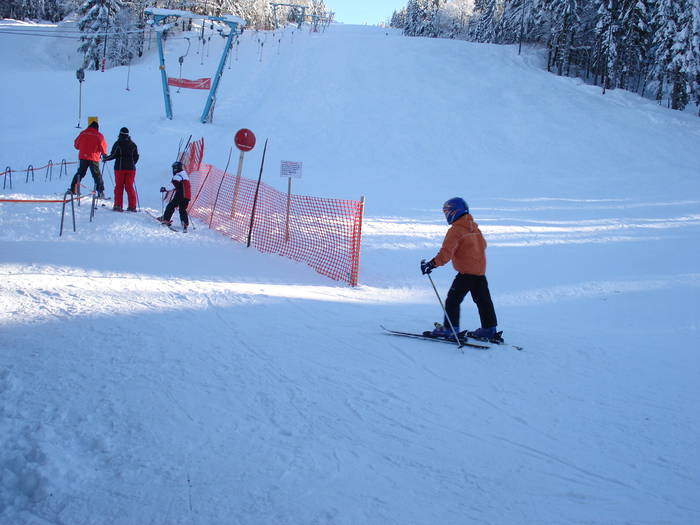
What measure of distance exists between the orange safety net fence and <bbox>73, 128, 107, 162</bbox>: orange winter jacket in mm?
2398

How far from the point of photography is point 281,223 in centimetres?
1166

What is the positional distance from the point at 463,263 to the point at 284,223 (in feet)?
22.4

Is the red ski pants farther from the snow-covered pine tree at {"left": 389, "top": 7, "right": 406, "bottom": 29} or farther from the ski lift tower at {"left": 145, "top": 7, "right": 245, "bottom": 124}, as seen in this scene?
the snow-covered pine tree at {"left": 389, "top": 7, "right": 406, "bottom": 29}

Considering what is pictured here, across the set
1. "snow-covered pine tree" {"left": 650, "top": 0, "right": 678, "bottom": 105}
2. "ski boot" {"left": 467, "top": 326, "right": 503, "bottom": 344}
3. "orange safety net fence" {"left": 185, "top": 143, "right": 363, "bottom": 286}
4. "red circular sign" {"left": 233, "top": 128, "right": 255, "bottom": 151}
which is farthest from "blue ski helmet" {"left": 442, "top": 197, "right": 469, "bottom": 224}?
→ "snow-covered pine tree" {"left": 650, "top": 0, "right": 678, "bottom": 105}

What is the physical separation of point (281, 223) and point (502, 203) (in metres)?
7.93

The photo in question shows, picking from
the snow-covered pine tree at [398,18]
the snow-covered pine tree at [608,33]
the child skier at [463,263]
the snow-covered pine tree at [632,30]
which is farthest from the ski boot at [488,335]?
the snow-covered pine tree at [398,18]

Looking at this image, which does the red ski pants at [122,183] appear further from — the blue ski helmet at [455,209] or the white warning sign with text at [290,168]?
the blue ski helmet at [455,209]

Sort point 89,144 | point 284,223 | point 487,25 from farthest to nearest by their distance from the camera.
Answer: point 487,25 → point 284,223 → point 89,144

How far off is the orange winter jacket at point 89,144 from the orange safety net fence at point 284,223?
2.40 metres

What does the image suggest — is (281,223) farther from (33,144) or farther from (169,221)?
(33,144)

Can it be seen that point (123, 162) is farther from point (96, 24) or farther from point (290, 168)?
point (96, 24)

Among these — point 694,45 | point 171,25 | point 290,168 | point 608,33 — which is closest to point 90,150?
point 290,168

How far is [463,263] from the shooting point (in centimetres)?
560

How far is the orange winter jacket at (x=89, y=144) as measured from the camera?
11039mm
